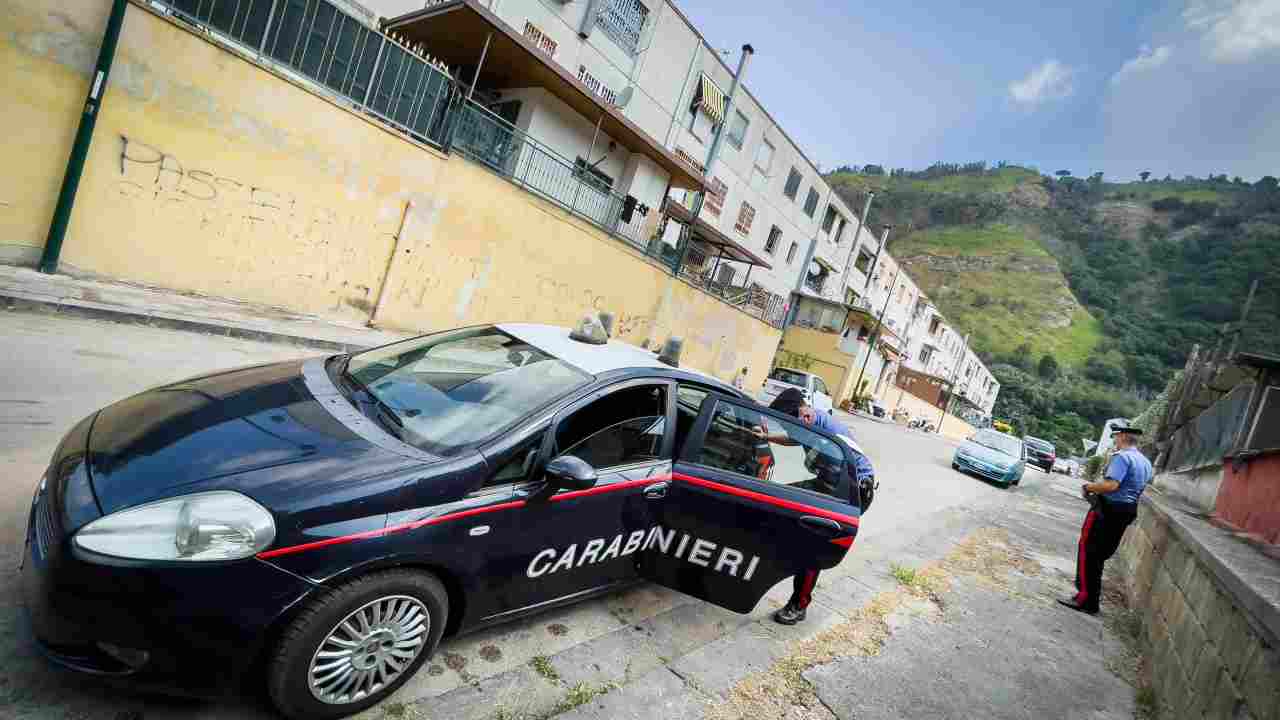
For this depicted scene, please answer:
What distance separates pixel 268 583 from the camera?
1.90 m

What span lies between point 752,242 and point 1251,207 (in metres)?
125

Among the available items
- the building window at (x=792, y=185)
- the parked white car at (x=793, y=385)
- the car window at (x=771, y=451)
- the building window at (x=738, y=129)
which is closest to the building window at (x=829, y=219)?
the building window at (x=792, y=185)

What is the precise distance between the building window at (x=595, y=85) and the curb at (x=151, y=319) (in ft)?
37.7

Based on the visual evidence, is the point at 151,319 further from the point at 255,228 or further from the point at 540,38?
the point at 540,38

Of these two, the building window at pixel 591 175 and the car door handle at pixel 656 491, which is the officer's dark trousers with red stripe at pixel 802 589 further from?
the building window at pixel 591 175

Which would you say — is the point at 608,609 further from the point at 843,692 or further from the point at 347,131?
the point at 347,131

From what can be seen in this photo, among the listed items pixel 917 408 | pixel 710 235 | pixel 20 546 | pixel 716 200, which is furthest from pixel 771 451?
pixel 917 408

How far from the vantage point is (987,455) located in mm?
16547

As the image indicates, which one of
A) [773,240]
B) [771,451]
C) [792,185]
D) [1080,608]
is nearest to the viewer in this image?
[771,451]

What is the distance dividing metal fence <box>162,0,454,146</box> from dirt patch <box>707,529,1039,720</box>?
10.1m

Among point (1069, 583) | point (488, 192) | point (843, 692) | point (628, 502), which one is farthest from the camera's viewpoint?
point (488, 192)

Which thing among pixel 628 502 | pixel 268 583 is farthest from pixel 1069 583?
pixel 268 583

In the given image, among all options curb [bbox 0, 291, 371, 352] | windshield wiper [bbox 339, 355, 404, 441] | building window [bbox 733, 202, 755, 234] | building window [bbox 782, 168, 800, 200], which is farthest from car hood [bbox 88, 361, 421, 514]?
building window [bbox 782, 168, 800, 200]

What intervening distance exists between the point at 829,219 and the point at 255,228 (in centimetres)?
3194
